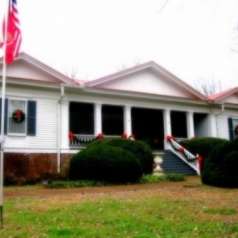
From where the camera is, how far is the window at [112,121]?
81.6 feet

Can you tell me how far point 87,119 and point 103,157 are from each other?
8.43 meters

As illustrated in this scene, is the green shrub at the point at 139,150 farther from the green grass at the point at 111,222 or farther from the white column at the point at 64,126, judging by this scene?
the green grass at the point at 111,222

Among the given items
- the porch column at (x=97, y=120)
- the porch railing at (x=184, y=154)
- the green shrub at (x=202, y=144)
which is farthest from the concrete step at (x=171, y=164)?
the porch column at (x=97, y=120)

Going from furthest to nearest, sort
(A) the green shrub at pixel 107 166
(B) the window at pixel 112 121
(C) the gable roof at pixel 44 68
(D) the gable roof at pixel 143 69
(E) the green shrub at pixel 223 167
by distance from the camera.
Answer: (B) the window at pixel 112 121 → (D) the gable roof at pixel 143 69 → (C) the gable roof at pixel 44 68 → (A) the green shrub at pixel 107 166 → (E) the green shrub at pixel 223 167

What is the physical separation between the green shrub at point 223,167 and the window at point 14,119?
8.76 m

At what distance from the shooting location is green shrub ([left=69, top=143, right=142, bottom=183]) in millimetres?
15805

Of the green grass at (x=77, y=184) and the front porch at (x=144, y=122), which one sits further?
the front porch at (x=144, y=122)

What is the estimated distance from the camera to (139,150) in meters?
18.5

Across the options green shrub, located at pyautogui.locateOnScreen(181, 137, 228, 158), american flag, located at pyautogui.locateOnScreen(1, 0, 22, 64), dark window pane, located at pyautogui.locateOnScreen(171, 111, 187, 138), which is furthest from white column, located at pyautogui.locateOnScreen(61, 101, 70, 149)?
american flag, located at pyautogui.locateOnScreen(1, 0, 22, 64)

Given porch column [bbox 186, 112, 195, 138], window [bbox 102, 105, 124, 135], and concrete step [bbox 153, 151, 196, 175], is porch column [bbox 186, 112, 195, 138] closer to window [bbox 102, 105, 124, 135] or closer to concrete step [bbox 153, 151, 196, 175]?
concrete step [bbox 153, 151, 196, 175]

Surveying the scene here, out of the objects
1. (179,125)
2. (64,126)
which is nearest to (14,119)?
(64,126)

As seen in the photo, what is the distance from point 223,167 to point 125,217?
23.6ft

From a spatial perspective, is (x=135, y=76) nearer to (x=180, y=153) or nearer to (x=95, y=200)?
(x=180, y=153)

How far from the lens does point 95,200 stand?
1033cm
